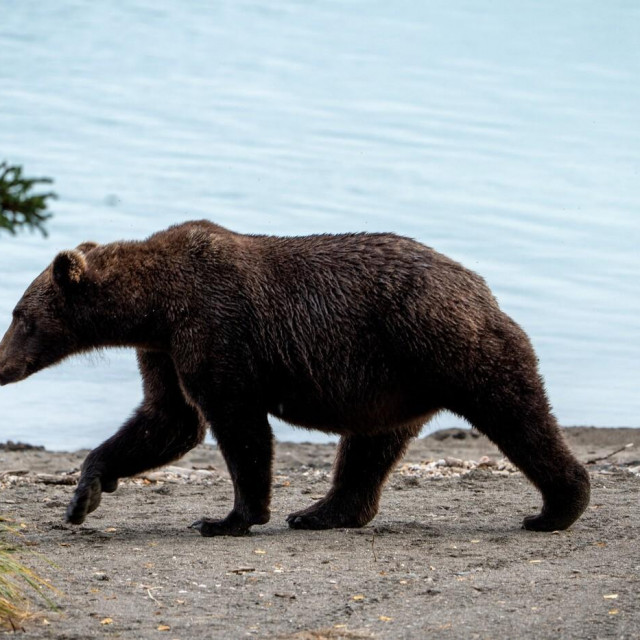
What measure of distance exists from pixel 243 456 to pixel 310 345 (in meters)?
0.87

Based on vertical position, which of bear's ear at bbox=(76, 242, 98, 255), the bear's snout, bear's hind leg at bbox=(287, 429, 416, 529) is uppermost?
bear's ear at bbox=(76, 242, 98, 255)

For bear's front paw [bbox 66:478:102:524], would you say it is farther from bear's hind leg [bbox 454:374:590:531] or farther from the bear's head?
bear's hind leg [bbox 454:374:590:531]

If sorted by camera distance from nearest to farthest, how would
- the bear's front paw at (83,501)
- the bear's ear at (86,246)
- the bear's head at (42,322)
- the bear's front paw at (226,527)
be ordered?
the bear's front paw at (226,527), the bear's front paw at (83,501), the bear's head at (42,322), the bear's ear at (86,246)

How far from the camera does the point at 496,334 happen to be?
8.29 meters

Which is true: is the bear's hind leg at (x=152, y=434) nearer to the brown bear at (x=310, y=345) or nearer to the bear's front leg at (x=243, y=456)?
the brown bear at (x=310, y=345)

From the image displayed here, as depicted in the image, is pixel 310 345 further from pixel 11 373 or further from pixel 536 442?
pixel 11 373

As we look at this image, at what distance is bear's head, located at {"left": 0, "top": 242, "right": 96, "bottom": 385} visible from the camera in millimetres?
8832

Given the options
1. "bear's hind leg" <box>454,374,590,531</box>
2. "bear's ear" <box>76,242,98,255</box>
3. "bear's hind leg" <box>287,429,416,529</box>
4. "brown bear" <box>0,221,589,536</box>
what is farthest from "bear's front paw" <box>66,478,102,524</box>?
"bear's hind leg" <box>454,374,590,531</box>

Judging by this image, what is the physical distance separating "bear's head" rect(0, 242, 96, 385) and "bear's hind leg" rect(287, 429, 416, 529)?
2.09 m

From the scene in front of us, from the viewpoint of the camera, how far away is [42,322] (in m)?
8.86

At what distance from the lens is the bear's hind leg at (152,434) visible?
29.2 ft

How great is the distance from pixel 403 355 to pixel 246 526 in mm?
1598

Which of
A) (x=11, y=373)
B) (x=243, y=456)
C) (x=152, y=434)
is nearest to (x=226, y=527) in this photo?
(x=243, y=456)

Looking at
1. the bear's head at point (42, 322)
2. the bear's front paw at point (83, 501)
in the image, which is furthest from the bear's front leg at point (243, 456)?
the bear's head at point (42, 322)
